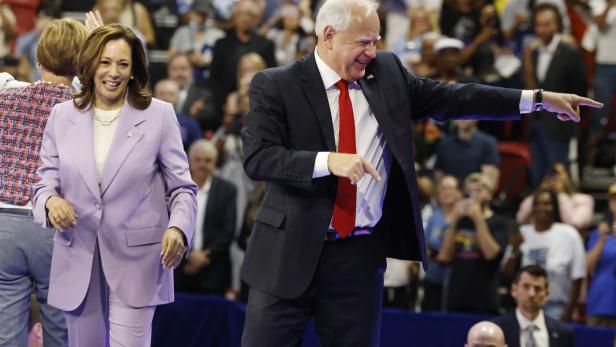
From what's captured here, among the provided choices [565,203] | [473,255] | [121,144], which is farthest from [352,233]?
[565,203]

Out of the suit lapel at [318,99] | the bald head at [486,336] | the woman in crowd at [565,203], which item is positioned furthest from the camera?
the woman in crowd at [565,203]

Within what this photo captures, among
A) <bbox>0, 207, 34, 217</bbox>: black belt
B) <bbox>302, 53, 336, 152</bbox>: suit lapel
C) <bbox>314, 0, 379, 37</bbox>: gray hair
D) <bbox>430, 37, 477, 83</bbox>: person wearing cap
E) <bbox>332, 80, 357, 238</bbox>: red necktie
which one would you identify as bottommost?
<bbox>0, 207, 34, 217</bbox>: black belt

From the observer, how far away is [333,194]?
4.23 meters

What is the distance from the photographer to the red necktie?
4.22 meters

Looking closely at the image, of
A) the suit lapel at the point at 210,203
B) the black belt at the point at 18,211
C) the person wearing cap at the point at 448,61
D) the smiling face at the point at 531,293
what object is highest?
the person wearing cap at the point at 448,61

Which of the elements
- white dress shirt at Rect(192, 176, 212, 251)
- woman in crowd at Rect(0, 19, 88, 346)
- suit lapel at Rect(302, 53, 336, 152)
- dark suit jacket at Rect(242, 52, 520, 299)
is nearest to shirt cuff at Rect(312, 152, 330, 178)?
dark suit jacket at Rect(242, 52, 520, 299)

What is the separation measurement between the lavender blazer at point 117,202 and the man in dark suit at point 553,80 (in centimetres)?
663

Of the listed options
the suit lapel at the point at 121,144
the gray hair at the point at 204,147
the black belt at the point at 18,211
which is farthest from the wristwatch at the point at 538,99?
the gray hair at the point at 204,147

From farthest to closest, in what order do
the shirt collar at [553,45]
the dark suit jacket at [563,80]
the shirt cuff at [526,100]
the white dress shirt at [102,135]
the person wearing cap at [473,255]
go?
the shirt collar at [553,45] → the dark suit jacket at [563,80] → the person wearing cap at [473,255] → the shirt cuff at [526,100] → the white dress shirt at [102,135]

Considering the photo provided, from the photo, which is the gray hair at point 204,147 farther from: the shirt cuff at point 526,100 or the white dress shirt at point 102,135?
the shirt cuff at point 526,100

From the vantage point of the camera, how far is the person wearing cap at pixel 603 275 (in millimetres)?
8312

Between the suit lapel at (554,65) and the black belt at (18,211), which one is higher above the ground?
the suit lapel at (554,65)

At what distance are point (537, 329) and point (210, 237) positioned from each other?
2.85 meters

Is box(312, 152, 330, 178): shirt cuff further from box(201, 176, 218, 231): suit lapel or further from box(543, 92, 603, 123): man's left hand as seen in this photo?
box(201, 176, 218, 231): suit lapel
